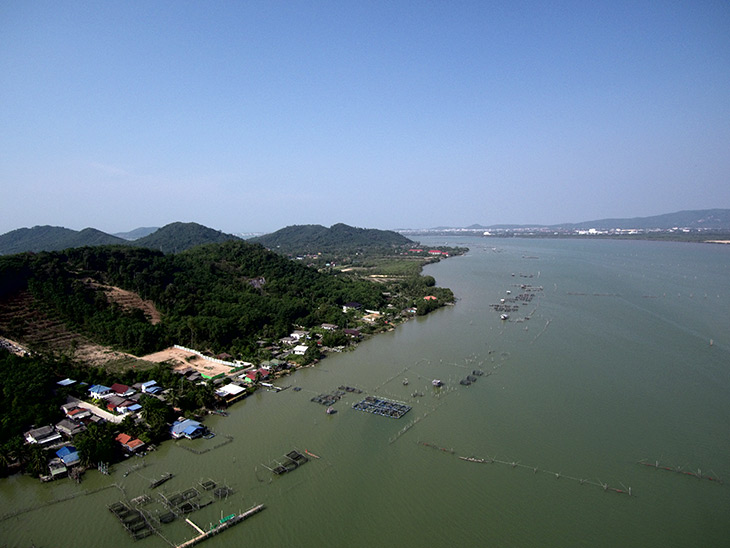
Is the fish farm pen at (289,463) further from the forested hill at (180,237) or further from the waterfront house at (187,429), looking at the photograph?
the forested hill at (180,237)

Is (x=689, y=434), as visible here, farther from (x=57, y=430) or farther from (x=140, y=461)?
(x=57, y=430)

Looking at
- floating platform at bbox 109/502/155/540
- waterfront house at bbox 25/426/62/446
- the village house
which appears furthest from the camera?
the village house

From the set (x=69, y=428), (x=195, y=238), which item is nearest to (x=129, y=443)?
(x=69, y=428)

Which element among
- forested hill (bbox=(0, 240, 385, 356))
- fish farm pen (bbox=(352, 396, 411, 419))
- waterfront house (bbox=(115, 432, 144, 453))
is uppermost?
forested hill (bbox=(0, 240, 385, 356))

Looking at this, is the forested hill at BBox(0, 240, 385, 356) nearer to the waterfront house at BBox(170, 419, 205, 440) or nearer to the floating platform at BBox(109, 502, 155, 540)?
the waterfront house at BBox(170, 419, 205, 440)

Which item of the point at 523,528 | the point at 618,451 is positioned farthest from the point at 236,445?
the point at 618,451

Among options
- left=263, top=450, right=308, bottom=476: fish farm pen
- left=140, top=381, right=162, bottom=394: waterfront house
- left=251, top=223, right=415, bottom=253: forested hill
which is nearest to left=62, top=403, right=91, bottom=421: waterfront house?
left=140, top=381, right=162, bottom=394: waterfront house
